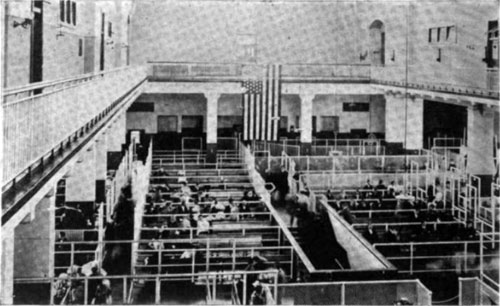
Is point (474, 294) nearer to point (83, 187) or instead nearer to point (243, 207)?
point (243, 207)

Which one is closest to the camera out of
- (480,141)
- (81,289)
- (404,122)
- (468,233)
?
(81,289)

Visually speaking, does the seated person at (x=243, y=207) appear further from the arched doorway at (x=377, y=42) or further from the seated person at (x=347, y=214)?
the arched doorway at (x=377, y=42)

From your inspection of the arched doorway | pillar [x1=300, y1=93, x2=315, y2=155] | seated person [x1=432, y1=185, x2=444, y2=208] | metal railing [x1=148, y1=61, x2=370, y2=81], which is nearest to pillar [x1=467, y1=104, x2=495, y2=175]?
seated person [x1=432, y1=185, x2=444, y2=208]

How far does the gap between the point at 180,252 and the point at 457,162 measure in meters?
12.3

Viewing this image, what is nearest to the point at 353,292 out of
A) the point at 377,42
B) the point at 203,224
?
the point at 203,224

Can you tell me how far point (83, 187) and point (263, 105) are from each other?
7783mm

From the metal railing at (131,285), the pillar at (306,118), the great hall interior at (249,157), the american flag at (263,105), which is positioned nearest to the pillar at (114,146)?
the great hall interior at (249,157)

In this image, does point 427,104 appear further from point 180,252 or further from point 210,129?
point 180,252

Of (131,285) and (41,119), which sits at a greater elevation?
(41,119)

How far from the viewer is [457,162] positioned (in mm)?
21156

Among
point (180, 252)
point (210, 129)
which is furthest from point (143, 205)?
point (210, 129)

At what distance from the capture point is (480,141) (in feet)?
63.6

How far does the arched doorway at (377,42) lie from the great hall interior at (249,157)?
91 millimetres

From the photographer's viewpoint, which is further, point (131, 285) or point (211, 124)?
point (211, 124)
